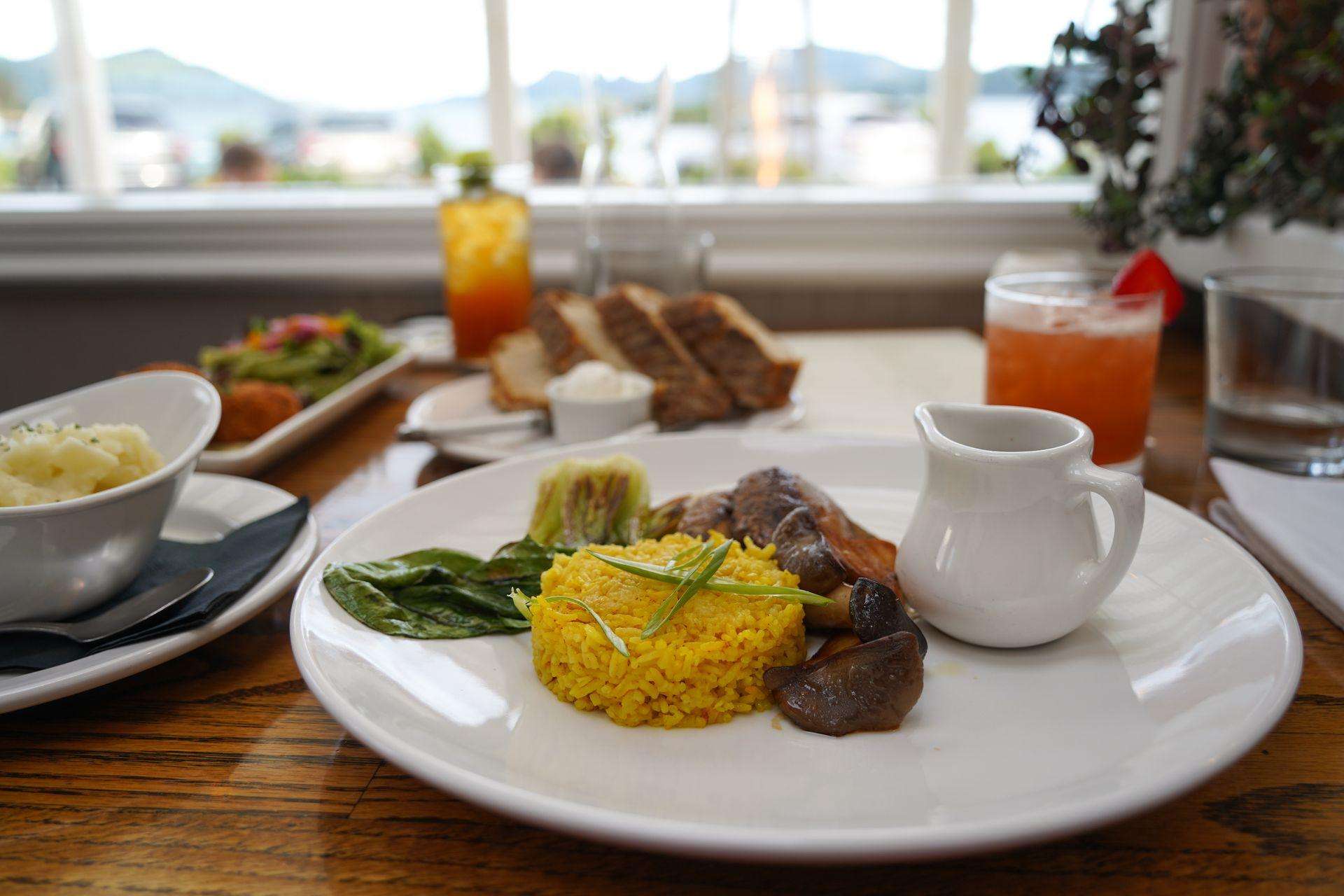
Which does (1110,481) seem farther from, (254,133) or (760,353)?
(254,133)

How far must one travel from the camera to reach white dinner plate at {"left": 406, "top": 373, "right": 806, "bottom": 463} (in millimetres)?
1529

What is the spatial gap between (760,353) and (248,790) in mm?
1175

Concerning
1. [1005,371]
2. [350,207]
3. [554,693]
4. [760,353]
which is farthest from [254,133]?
[554,693]

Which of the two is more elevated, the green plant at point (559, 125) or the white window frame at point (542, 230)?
the green plant at point (559, 125)

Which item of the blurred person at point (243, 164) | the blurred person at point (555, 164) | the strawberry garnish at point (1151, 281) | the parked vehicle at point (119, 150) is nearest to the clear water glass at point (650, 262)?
the strawberry garnish at point (1151, 281)

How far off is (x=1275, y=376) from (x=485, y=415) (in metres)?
1.31

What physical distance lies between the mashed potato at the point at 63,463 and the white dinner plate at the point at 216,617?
0.17 m

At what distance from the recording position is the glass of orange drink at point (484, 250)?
6.97 ft

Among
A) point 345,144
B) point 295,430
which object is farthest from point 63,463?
point 345,144

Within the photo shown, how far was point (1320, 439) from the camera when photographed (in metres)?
1.38

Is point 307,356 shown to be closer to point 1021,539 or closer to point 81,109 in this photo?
point 1021,539

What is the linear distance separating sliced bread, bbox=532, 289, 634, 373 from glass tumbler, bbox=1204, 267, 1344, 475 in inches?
40.9

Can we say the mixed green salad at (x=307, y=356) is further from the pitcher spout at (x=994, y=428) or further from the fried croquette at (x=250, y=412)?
the pitcher spout at (x=994, y=428)

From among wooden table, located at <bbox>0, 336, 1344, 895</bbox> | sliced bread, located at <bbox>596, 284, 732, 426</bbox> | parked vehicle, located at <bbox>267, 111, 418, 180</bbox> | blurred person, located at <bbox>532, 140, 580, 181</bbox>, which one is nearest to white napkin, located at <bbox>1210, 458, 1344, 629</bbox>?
wooden table, located at <bbox>0, 336, 1344, 895</bbox>
